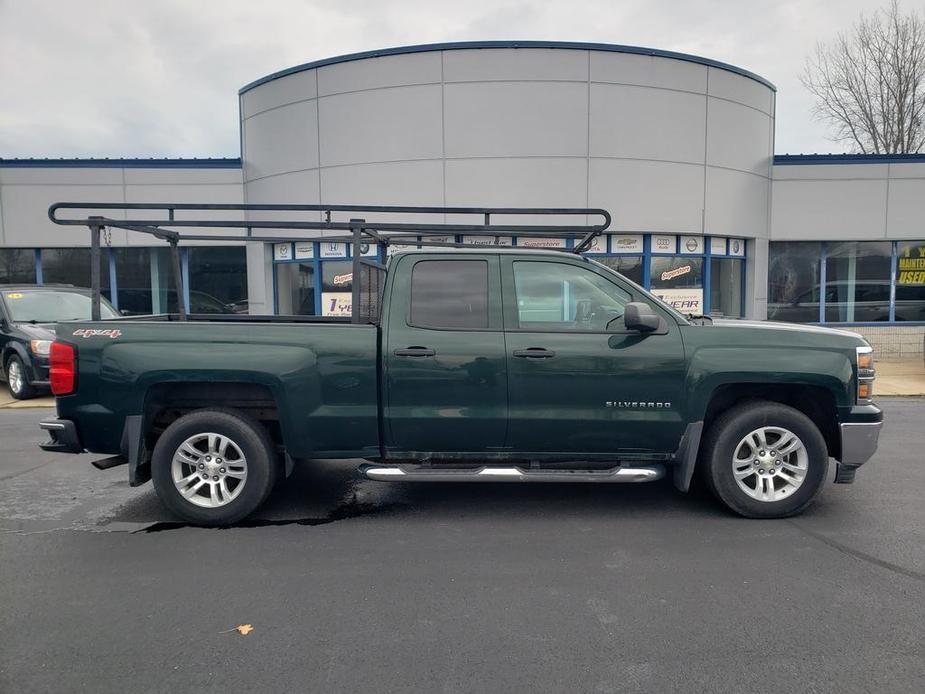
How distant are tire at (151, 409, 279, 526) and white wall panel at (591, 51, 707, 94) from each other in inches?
443

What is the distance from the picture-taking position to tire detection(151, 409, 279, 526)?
14.7 feet

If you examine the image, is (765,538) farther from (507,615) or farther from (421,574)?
(421,574)

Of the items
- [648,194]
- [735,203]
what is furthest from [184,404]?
[735,203]

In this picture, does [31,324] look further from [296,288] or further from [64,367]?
[64,367]

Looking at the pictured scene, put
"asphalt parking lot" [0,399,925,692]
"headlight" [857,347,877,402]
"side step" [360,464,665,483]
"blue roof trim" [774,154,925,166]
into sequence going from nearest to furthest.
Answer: "asphalt parking lot" [0,399,925,692], "side step" [360,464,665,483], "headlight" [857,347,877,402], "blue roof trim" [774,154,925,166]

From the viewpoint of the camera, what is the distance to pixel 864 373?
4.56 meters

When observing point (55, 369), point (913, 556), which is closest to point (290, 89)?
point (55, 369)

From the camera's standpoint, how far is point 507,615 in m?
3.26

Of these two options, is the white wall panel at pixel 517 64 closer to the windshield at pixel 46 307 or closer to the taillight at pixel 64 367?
the windshield at pixel 46 307

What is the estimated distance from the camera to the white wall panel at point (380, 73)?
12992 mm

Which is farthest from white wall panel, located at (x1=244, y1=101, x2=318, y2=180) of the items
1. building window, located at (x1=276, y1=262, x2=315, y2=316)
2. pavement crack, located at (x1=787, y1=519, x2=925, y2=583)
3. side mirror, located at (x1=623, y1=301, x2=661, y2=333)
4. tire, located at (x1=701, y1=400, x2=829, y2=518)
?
pavement crack, located at (x1=787, y1=519, x2=925, y2=583)

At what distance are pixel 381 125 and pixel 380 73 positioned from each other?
Result: 107 cm

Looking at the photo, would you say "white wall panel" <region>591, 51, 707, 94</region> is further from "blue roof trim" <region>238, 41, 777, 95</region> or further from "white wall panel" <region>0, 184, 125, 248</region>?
"white wall panel" <region>0, 184, 125, 248</region>

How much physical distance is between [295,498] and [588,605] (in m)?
2.73
